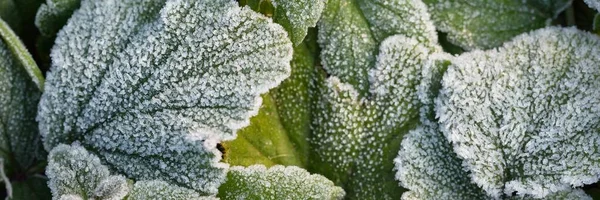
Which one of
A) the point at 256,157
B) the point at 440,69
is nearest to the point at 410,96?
the point at 440,69

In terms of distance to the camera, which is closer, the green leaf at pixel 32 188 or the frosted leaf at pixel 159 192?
the frosted leaf at pixel 159 192

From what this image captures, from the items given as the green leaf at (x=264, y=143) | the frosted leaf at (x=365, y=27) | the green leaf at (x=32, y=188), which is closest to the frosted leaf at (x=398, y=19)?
the frosted leaf at (x=365, y=27)

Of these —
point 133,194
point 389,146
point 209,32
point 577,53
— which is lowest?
point 133,194

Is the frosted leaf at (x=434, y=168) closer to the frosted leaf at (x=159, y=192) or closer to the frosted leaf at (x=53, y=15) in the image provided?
the frosted leaf at (x=159, y=192)

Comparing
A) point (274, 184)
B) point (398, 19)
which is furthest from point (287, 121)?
point (398, 19)

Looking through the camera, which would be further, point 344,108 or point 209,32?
point 344,108

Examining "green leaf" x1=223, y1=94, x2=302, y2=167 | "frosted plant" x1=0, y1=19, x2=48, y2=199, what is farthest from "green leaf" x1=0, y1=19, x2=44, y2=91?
"green leaf" x1=223, y1=94, x2=302, y2=167

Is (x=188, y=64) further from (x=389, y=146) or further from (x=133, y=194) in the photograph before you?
(x=389, y=146)
